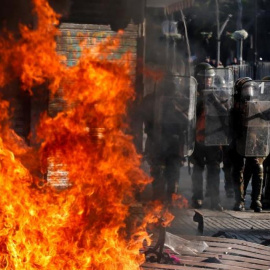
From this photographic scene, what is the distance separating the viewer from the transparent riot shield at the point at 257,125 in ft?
34.9

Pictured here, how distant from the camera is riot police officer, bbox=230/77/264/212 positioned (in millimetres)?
10656

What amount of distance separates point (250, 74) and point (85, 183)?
2033cm

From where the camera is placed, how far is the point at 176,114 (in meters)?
10.6

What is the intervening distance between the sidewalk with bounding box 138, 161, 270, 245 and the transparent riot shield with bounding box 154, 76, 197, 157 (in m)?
1.06

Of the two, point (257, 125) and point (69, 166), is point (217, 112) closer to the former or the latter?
point (257, 125)

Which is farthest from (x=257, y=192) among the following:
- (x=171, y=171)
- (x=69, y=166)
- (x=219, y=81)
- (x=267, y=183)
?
(x=69, y=166)

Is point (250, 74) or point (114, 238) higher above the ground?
point (250, 74)

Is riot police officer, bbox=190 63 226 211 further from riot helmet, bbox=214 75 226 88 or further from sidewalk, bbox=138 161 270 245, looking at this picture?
sidewalk, bbox=138 161 270 245

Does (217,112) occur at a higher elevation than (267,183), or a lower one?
higher

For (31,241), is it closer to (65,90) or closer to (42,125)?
(42,125)

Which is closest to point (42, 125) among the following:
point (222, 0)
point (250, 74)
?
point (250, 74)

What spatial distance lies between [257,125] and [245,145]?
40 cm

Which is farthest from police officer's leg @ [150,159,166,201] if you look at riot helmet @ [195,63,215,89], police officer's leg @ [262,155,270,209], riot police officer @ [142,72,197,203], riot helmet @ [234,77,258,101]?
police officer's leg @ [262,155,270,209]

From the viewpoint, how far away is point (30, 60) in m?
8.92
